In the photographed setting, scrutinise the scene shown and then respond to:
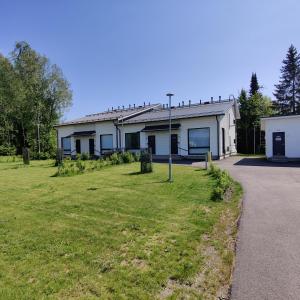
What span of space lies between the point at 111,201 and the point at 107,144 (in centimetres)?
2279

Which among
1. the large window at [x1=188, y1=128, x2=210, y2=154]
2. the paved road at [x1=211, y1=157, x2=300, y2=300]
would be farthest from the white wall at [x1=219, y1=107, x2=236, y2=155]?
the paved road at [x1=211, y1=157, x2=300, y2=300]

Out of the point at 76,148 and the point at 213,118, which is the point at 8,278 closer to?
the point at 213,118

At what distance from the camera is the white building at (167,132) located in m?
24.2

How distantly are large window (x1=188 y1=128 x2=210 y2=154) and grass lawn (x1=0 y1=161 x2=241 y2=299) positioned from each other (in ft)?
50.4

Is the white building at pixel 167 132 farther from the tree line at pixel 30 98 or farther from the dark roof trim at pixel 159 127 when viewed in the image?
the tree line at pixel 30 98

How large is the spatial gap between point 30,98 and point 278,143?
32091mm

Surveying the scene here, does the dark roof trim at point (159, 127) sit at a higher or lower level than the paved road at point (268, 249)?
higher

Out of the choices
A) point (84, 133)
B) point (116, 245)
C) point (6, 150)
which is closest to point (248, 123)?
point (84, 133)

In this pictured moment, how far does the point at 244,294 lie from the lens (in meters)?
3.48

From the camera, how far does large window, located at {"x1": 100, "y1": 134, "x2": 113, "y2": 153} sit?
3047 cm

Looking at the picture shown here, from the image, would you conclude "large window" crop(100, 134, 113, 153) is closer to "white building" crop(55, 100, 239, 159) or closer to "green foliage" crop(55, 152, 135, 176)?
"white building" crop(55, 100, 239, 159)

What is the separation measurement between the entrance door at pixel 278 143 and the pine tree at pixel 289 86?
99.0ft

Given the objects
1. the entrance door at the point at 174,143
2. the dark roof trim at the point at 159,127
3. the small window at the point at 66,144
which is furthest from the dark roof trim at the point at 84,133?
the entrance door at the point at 174,143

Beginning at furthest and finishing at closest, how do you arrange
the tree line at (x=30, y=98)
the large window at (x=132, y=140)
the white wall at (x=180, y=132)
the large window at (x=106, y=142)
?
1. the tree line at (x=30, y=98)
2. the large window at (x=106, y=142)
3. the large window at (x=132, y=140)
4. the white wall at (x=180, y=132)
